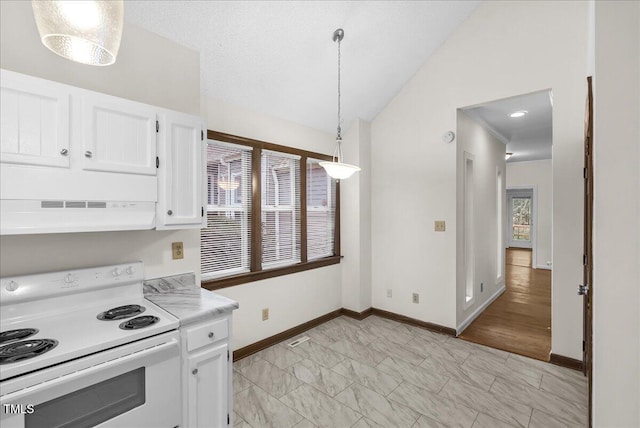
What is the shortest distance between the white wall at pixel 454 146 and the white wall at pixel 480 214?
17 cm

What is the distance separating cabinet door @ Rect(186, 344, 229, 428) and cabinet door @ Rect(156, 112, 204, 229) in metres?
0.83

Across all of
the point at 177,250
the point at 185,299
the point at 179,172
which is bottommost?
the point at 185,299

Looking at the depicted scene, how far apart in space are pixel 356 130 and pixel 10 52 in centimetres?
317

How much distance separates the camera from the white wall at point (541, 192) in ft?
23.9

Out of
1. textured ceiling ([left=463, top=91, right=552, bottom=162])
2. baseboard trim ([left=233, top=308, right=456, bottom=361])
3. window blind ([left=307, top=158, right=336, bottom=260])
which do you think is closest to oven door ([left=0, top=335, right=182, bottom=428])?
baseboard trim ([left=233, top=308, right=456, bottom=361])

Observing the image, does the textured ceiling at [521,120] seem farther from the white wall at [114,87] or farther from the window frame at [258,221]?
the white wall at [114,87]

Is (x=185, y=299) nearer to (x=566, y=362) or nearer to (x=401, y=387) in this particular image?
(x=401, y=387)

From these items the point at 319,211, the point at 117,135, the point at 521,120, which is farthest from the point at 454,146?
the point at 117,135

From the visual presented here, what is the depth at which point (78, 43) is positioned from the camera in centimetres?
108

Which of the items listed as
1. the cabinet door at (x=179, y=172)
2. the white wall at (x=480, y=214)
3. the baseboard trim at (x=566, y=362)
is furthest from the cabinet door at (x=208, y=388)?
the baseboard trim at (x=566, y=362)

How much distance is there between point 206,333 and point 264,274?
55.9 inches

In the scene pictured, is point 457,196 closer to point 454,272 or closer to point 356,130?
point 454,272

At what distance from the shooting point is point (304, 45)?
108 inches

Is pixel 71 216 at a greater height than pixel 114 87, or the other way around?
pixel 114 87
